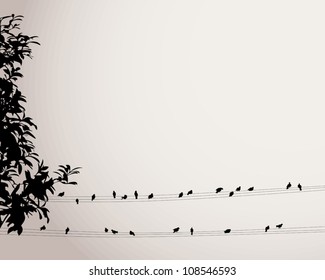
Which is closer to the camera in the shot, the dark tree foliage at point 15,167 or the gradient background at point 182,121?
the dark tree foliage at point 15,167

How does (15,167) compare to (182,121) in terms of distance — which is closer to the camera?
(15,167)

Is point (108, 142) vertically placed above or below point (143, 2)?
below

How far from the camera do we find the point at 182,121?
6388 cm

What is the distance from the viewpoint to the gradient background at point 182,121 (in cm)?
4394

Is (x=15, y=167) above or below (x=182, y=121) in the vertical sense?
below

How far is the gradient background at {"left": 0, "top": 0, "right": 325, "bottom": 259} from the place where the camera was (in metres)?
43.9

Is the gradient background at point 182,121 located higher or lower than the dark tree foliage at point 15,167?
higher

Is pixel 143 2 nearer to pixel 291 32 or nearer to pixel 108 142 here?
pixel 291 32

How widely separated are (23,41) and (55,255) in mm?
27307

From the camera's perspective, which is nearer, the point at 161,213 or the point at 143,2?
the point at 161,213
